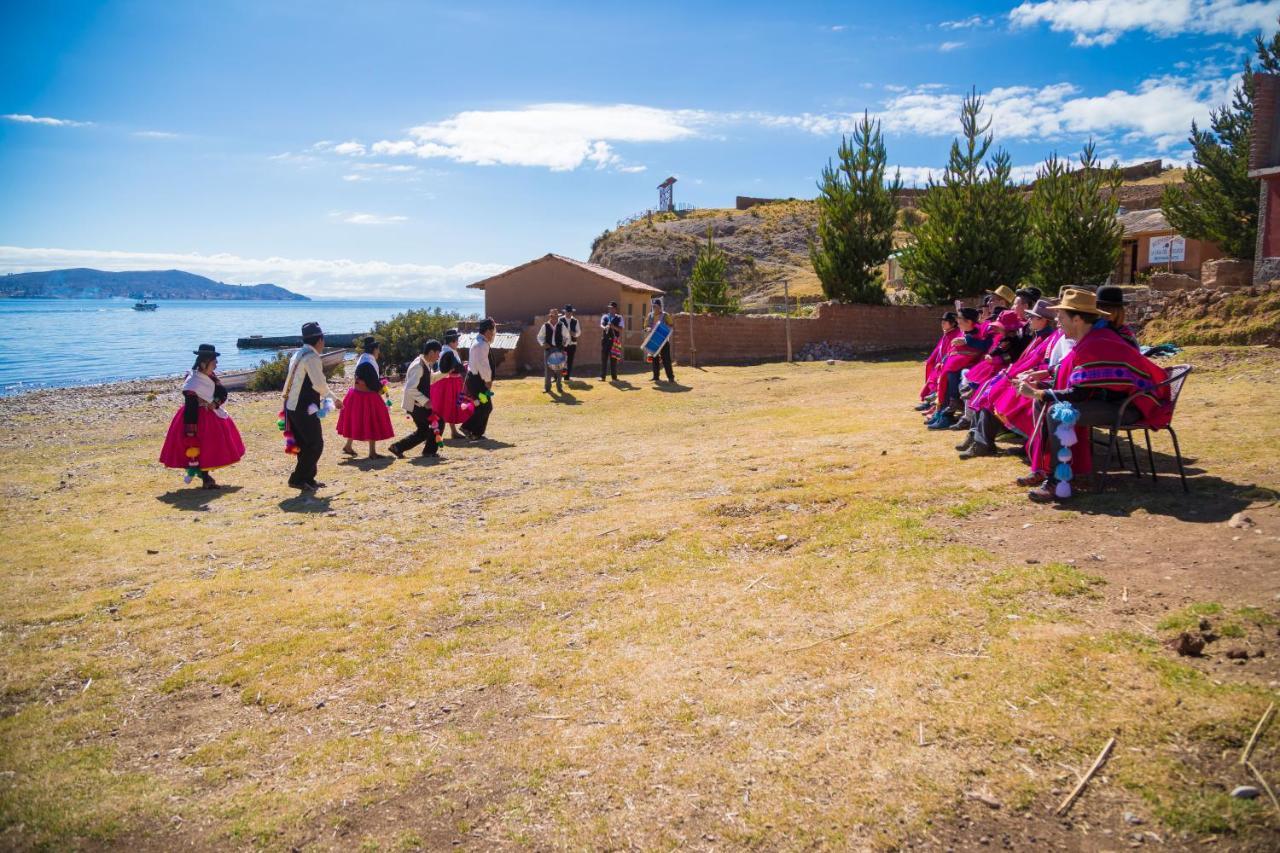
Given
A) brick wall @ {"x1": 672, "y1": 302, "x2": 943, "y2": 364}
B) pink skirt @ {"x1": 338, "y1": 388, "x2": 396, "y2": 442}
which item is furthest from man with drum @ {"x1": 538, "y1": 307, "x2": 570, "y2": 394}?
pink skirt @ {"x1": 338, "y1": 388, "x2": 396, "y2": 442}

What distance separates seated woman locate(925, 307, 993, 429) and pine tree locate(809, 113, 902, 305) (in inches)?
679

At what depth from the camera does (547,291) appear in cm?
2880

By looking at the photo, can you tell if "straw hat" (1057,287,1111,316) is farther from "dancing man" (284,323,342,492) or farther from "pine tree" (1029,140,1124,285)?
"pine tree" (1029,140,1124,285)

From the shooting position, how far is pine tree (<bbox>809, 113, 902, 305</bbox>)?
27.6 m

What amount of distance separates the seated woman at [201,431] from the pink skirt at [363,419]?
179 centimetres

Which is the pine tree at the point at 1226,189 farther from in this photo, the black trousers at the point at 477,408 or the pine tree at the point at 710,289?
the black trousers at the point at 477,408

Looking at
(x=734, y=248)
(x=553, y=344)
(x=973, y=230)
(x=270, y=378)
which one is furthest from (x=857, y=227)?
Answer: (x=734, y=248)

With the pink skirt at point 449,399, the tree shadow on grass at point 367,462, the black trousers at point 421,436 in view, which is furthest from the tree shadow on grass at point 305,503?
the pink skirt at point 449,399

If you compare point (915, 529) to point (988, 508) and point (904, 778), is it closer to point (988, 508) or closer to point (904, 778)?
point (988, 508)

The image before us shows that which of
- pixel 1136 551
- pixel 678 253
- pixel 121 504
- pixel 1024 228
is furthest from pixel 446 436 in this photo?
pixel 678 253

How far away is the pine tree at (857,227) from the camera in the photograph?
2761cm

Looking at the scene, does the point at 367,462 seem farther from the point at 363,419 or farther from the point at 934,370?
the point at 934,370

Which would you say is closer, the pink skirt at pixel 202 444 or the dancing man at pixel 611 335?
the pink skirt at pixel 202 444

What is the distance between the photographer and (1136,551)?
5465 mm
